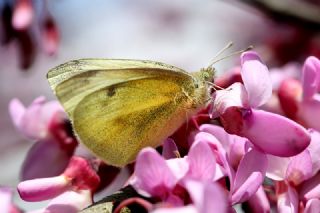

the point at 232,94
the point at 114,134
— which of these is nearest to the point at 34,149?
the point at 114,134

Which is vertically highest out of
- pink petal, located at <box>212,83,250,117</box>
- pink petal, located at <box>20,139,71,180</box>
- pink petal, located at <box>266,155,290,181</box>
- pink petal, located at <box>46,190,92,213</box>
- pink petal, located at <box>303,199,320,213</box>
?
pink petal, located at <box>212,83,250,117</box>

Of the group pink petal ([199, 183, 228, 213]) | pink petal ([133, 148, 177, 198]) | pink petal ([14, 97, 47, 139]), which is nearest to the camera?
pink petal ([199, 183, 228, 213])

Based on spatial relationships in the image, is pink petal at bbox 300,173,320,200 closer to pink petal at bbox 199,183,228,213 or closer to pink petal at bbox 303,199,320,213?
pink petal at bbox 303,199,320,213

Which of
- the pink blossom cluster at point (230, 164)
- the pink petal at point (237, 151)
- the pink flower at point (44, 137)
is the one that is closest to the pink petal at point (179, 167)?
the pink blossom cluster at point (230, 164)

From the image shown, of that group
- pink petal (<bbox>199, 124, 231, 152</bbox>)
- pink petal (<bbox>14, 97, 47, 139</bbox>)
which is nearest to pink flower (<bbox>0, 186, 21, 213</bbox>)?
pink petal (<bbox>14, 97, 47, 139</bbox>)

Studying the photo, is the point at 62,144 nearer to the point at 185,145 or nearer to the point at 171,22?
the point at 185,145

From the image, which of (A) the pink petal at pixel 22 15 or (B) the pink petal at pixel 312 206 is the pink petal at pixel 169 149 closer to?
(B) the pink petal at pixel 312 206

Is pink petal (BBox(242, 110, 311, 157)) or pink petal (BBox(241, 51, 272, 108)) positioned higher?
pink petal (BBox(241, 51, 272, 108))
